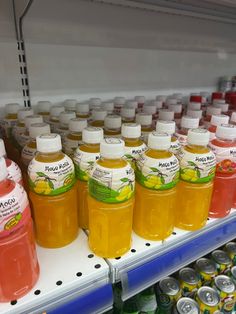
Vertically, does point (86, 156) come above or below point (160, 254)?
above

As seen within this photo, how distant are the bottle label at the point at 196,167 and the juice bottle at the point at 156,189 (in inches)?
1.9

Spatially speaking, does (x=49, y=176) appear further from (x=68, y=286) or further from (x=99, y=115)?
(x=99, y=115)

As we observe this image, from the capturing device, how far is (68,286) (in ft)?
1.81

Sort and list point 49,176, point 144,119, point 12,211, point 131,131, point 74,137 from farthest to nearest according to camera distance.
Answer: point 144,119
point 74,137
point 131,131
point 49,176
point 12,211

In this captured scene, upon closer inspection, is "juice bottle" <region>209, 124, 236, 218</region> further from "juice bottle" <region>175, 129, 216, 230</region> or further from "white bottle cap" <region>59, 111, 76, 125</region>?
"white bottle cap" <region>59, 111, 76, 125</region>

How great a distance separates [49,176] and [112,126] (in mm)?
316

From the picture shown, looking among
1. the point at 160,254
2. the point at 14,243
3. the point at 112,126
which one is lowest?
the point at 160,254

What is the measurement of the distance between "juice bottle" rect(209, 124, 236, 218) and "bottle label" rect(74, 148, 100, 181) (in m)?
0.36

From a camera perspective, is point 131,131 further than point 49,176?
Yes

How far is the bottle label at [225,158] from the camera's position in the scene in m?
0.73

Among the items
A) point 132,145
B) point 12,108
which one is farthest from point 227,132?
point 12,108

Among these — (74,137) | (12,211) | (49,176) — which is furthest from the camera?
(74,137)

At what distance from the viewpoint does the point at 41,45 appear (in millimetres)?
1029

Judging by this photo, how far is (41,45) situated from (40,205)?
71 cm
